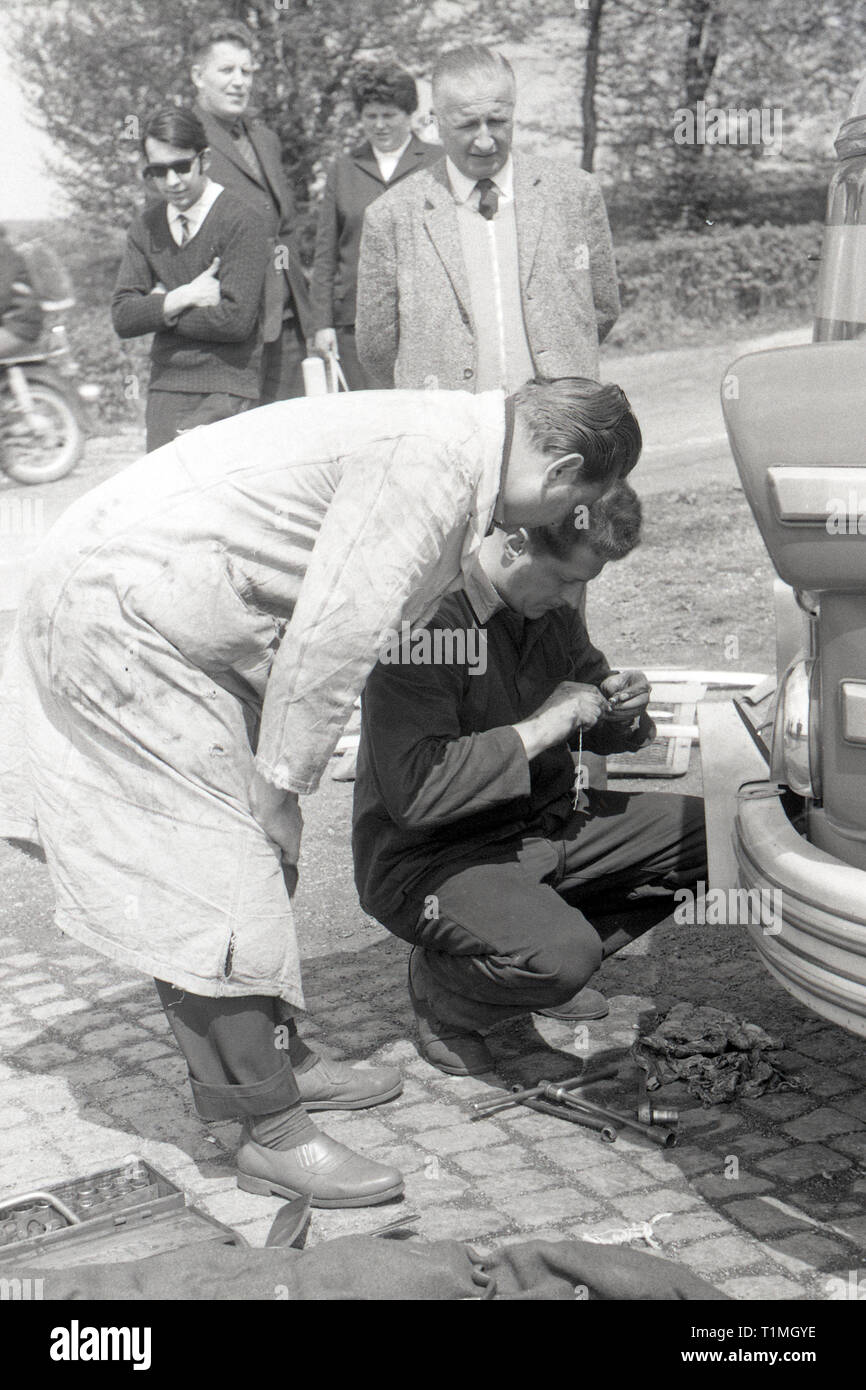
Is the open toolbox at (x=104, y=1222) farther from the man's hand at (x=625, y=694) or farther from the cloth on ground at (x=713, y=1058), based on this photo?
the man's hand at (x=625, y=694)

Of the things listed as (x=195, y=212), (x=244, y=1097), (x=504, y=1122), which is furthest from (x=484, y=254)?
(x=244, y=1097)

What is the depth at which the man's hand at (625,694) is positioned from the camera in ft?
12.1

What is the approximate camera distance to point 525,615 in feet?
11.6

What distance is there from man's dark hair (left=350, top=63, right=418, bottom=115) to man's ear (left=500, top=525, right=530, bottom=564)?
411 centimetres

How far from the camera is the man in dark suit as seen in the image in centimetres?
666

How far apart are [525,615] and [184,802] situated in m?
0.94

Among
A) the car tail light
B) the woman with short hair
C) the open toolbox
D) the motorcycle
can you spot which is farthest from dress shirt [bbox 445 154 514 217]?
the motorcycle

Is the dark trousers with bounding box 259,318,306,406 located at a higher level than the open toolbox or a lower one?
higher

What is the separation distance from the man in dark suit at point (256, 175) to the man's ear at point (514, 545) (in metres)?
3.40

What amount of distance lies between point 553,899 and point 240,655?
3.16 feet

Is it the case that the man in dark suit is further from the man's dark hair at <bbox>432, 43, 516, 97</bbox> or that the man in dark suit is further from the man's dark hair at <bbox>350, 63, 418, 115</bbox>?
the man's dark hair at <bbox>432, 43, 516, 97</bbox>

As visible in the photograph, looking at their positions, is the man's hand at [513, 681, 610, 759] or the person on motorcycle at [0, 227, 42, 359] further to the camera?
the person on motorcycle at [0, 227, 42, 359]

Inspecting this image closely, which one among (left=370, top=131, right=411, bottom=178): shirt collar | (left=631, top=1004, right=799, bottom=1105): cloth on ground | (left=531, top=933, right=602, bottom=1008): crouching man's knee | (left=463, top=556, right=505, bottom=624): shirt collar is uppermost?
(left=370, top=131, right=411, bottom=178): shirt collar

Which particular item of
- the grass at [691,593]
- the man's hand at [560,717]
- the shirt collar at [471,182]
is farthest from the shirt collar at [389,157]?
the man's hand at [560,717]
